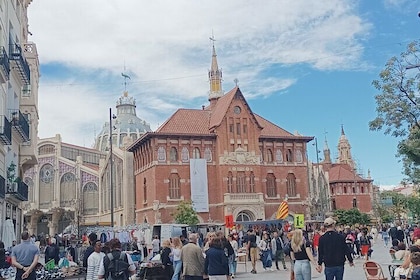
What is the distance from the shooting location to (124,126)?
4026 inches

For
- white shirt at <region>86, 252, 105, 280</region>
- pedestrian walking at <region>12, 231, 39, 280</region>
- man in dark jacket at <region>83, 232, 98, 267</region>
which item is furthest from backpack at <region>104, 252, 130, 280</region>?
man in dark jacket at <region>83, 232, 98, 267</region>

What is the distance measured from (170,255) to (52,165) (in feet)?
229

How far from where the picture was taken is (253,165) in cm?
5778

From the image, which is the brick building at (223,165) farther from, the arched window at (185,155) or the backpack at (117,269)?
the backpack at (117,269)

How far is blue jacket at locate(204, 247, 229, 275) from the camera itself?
1066 cm

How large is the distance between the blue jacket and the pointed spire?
2165 inches

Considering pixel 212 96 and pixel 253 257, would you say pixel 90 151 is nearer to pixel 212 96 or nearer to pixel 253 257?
pixel 212 96

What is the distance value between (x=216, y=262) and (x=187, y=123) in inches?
1882

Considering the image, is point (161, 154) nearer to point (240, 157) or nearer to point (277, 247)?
point (240, 157)

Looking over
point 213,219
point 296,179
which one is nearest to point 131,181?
point 213,219

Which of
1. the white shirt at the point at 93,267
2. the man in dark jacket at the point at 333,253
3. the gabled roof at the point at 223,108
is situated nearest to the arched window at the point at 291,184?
the gabled roof at the point at 223,108

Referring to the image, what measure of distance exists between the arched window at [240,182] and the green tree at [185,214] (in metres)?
6.52

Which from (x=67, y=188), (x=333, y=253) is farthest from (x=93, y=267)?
(x=67, y=188)

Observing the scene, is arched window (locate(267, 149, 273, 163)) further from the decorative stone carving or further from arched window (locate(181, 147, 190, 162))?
arched window (locate(181, 147, 190, 162))
